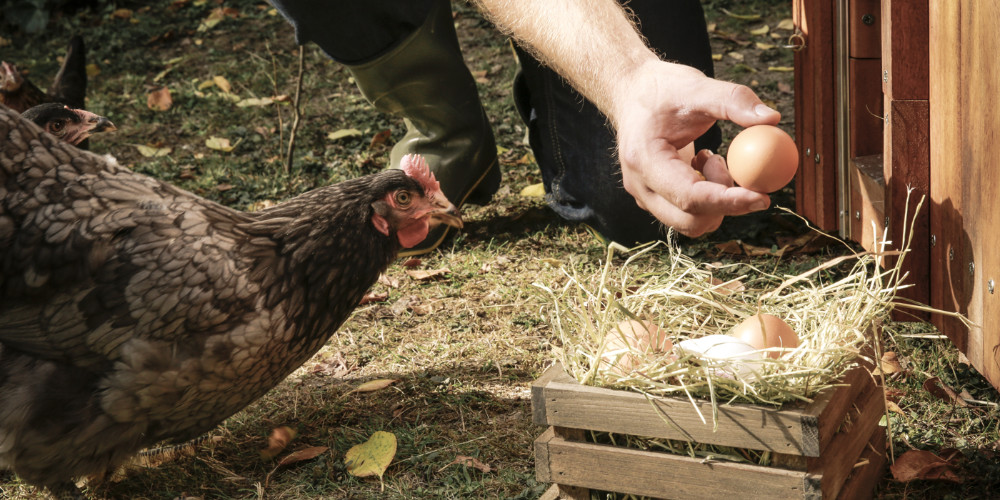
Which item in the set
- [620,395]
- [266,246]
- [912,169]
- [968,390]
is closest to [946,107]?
[912,169]

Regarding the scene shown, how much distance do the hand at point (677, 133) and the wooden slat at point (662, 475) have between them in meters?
0.51

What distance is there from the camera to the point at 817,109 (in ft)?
9.38

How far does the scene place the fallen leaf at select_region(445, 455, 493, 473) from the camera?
222 centimetres

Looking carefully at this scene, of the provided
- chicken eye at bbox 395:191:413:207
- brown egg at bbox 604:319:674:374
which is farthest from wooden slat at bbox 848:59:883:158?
chicken eye at bbox 395:191:413:207

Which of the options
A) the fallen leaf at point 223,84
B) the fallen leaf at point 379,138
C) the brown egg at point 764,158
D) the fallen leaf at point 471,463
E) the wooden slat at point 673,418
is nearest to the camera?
the wooden slat at point 673,418

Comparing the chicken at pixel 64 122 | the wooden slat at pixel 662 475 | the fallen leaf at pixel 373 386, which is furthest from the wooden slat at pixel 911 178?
the chicken at pixel 64 122

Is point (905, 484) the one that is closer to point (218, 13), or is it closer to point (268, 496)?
point (268, 496)

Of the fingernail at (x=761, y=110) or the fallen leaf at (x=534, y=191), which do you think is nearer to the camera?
the fingernail at (x=761, y=110)

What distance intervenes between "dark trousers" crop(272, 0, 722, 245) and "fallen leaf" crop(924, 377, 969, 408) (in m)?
1.34

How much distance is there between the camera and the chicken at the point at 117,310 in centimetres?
206

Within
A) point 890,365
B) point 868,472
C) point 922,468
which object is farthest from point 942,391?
point 868,472

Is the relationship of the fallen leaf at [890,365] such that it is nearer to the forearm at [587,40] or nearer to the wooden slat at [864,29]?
the wooden slat at [864,29]

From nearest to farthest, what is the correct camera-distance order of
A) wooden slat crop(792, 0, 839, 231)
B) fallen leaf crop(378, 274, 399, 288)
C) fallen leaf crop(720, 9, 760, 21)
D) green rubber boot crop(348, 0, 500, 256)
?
wooden slat crop(792, 0, 839, 231) → fallen leaf crop(378, 274, 399, 288) → green rubber boot crop(348, 0, 500, 256) → fallen leaf crop(720, 9, 760, 21)

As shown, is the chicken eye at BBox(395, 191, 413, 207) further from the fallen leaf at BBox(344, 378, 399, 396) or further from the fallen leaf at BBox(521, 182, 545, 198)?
the fallen leaf at BBox(521, 182, 545, 198)
